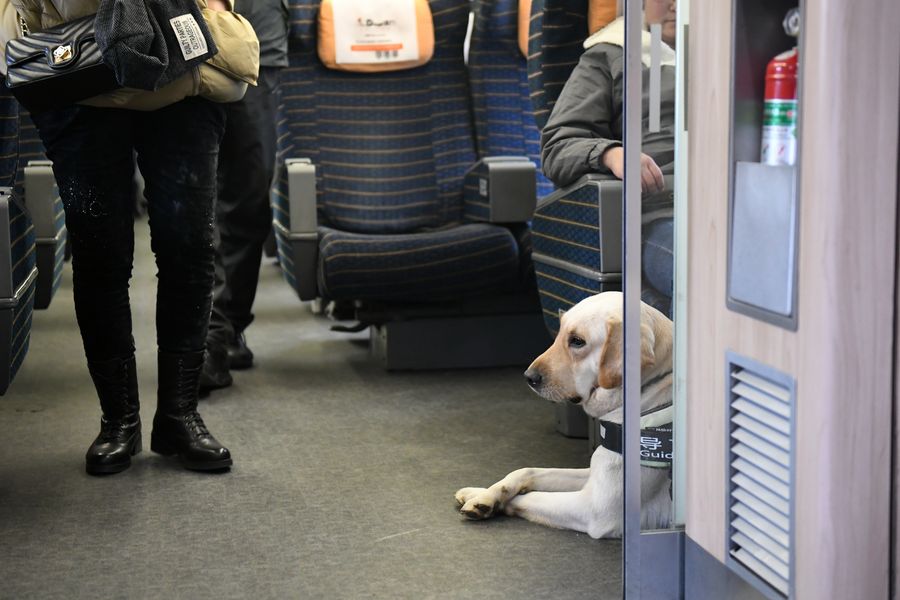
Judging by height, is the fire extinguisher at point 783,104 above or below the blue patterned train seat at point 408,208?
above

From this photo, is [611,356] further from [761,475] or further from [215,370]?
[215,370]

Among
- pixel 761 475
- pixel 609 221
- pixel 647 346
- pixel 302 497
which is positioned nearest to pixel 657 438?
pixel 647 346

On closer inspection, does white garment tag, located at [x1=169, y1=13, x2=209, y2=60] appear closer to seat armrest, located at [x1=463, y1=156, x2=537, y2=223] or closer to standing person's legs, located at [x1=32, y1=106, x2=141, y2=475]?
standing person's legs, located at [x1=32, y1=106, x2=141, y2=475]

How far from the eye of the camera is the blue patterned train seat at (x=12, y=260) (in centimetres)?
246

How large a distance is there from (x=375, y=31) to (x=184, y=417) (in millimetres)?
1788

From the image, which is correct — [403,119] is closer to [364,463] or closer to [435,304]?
[435,304]

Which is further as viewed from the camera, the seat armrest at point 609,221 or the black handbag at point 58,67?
the seat armrest at point 609,221

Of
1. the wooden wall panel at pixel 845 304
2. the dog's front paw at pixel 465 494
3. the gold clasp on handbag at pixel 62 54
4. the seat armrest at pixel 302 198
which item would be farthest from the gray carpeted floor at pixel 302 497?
the gold clasp on handbag at pixel 62 54

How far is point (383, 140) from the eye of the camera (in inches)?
162

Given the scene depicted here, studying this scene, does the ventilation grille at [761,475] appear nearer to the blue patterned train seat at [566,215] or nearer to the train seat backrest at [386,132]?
the blue patterned train seat at [566,215]

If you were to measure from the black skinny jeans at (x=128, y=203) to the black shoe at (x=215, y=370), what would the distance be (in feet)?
3.03

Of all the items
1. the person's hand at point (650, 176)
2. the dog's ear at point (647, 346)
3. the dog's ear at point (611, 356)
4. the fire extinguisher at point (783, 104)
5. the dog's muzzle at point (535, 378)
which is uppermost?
the fire extinguisher at point (783, 104)

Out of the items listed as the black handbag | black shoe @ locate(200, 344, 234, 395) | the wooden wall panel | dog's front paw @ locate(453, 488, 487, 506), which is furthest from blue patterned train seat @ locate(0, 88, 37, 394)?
the wooden wall panel

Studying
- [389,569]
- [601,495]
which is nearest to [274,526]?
[389,569]
